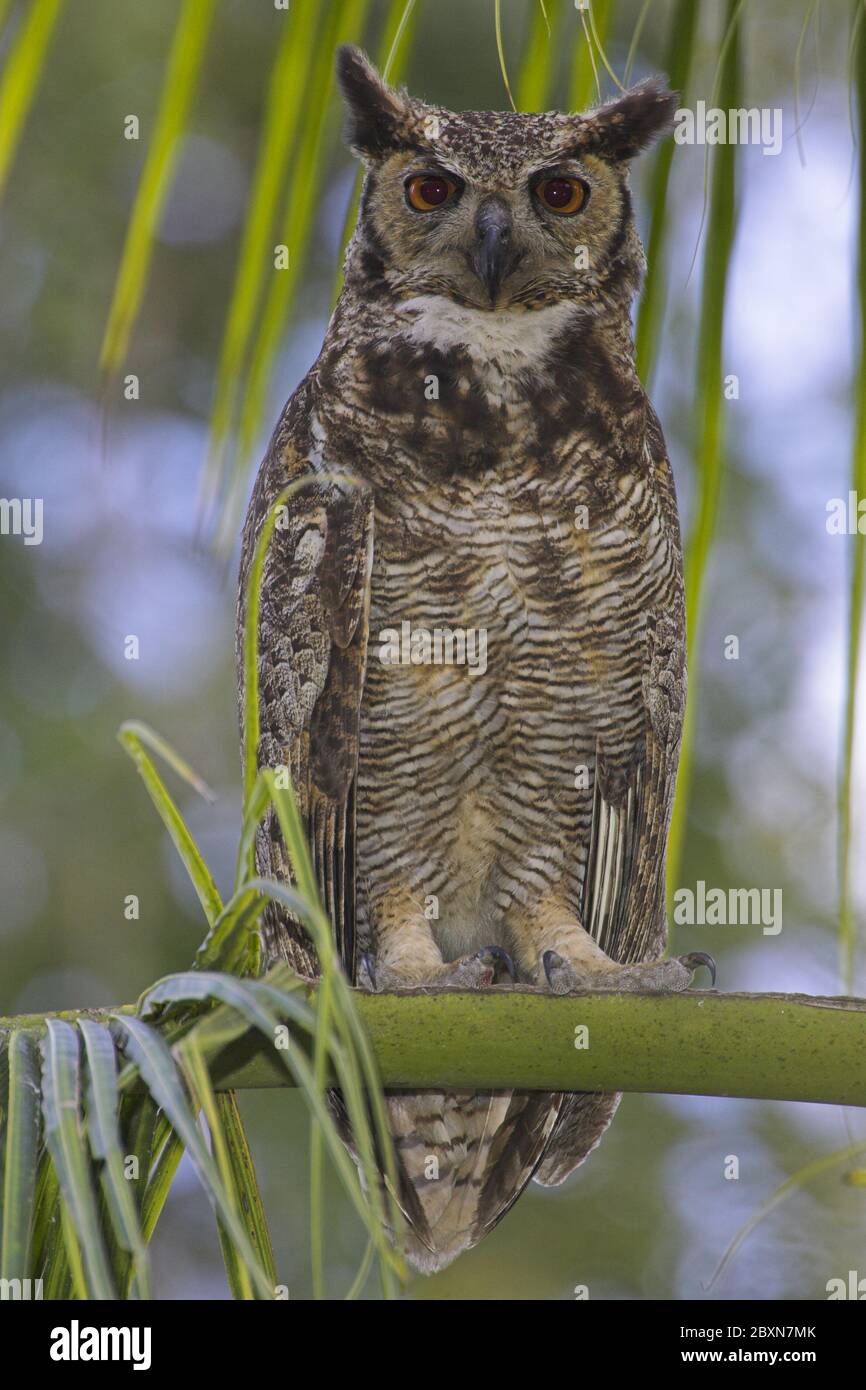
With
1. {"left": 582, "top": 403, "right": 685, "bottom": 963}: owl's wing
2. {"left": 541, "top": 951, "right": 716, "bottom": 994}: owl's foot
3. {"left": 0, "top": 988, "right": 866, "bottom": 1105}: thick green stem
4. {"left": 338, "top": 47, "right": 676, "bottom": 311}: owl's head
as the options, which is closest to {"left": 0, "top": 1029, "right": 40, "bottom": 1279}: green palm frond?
{"left": 0, "top": 988, "right": 866, "bottom": 1105}: thick green stem

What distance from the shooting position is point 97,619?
18.9ft

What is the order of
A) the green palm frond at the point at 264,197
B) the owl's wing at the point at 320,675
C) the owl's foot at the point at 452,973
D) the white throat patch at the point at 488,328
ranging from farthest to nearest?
1. the white throat patch at the point at 488,328
2. the owl's wing at the point at 320,675
3. the owl's foot at the point at 452,973
4. the green palm frond at the point at 264,197

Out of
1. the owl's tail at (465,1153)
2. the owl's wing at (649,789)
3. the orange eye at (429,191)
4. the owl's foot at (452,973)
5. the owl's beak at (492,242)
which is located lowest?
the owl's tail at (465,1153)

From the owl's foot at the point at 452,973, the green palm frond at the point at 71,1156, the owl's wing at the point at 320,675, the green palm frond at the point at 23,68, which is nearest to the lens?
the green palm frond at the point at 71,1156

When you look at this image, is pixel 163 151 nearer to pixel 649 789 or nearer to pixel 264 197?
pixel 264 197

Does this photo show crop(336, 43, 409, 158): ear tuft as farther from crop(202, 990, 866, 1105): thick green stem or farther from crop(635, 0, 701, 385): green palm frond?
crop(202, 990, 866, 1105): thick green stem

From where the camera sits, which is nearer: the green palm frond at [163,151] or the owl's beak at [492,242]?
the green palm frond at [163,151]

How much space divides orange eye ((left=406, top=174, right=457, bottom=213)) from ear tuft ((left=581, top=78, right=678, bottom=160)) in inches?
10.8

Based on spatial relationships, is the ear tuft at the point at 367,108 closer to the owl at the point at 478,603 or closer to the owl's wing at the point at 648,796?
the owl at the point at 478,603

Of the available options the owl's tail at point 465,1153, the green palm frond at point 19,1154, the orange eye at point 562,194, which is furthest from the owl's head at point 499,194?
the green palm frond at point 19,1154

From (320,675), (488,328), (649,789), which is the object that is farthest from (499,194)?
(649,789)

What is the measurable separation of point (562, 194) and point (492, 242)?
23 cm

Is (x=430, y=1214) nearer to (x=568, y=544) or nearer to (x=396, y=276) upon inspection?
(x=568, y=544)

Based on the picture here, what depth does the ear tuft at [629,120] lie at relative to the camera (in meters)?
2.91
